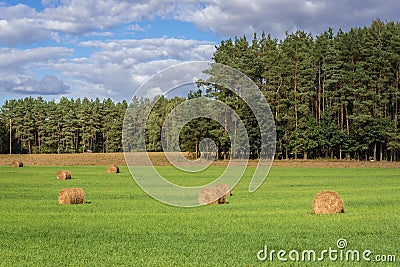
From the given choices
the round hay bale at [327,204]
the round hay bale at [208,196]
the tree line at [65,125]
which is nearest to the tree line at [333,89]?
the round hay bale at [208,196]

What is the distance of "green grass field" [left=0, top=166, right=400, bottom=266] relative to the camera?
43.5ft

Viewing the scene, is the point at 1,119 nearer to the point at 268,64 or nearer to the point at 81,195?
the point at 268,64

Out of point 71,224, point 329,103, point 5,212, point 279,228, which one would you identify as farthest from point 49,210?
point 329,103

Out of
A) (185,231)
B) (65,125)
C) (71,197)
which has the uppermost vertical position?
(65,125)

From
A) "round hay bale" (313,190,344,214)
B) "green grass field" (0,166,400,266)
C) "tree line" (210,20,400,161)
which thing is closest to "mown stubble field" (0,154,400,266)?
"green grass field" (0,166,400,266)

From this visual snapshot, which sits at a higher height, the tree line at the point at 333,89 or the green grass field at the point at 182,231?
the tree line at the point at 333,89

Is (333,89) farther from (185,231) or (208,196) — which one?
(185,231)

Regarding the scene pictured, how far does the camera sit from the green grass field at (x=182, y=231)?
43.5 feet

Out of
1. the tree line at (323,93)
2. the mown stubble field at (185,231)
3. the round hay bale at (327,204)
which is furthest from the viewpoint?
the tree line at (323,93)

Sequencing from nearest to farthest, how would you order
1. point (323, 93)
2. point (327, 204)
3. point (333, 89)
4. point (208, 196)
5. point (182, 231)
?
point (182, 231) → point (327, 204) → point (208, 196) → point (323, 93) → point (333, 89)

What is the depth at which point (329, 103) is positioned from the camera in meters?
85.4

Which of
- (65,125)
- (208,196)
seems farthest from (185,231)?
(65,125)

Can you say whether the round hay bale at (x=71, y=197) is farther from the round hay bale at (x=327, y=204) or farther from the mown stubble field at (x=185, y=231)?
the round hay bale at (x=327, y=204)

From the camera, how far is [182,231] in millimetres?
17219
